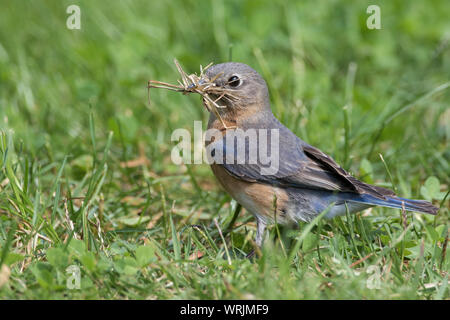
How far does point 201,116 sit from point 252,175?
2207 mm

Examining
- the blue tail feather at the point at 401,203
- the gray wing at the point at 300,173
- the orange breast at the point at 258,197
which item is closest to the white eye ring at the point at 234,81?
the gray wing at the point at 300,173

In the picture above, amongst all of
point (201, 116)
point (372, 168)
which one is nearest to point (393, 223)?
point (372, 168)

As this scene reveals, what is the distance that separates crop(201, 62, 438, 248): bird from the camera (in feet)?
13.3

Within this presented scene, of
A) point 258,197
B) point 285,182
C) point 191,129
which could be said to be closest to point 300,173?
point 285,182

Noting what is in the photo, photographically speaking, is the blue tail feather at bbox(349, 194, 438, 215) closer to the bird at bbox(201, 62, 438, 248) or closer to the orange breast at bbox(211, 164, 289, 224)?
the bird at bbox(201, 62, 438, 248)

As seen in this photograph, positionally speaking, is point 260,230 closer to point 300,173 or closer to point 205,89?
point 300,173

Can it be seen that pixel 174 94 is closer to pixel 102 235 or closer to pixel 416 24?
pixel 102 235

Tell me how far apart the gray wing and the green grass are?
0.27m

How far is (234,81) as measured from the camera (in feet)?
14.3

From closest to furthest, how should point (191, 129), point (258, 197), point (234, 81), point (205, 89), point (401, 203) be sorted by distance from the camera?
point (401, 203) < point (258, 197) < point (205, 89) < point (234, 81) < point (191, 129)

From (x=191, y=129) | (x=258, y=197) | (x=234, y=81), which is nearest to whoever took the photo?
(x=258, y=197)

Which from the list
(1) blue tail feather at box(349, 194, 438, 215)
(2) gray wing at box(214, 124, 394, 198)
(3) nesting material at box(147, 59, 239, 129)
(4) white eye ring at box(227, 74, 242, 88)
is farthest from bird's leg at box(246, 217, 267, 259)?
(4) white eye ring at box(227, 74, 242, 88)

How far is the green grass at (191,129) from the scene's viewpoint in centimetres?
330

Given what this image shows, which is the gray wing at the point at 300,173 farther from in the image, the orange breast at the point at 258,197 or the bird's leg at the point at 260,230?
the bird's leg at the point at 260,230
